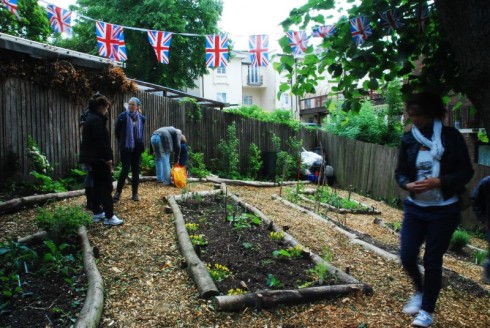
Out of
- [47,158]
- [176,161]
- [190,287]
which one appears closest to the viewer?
[190,287]

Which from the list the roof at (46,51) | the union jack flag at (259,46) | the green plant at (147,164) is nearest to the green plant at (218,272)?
the roof at (46,51)

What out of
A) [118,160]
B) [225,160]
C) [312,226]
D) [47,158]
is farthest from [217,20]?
[312,226]

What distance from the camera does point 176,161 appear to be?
9148 mm

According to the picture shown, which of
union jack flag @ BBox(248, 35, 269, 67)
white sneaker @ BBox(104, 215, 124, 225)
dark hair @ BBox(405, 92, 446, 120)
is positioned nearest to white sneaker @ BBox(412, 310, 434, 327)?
dark hair @ BBox(405, 92, 446, 120)

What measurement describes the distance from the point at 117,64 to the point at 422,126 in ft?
27.5

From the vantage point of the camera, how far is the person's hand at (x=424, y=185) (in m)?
2.74

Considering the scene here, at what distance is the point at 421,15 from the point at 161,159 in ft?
21.5

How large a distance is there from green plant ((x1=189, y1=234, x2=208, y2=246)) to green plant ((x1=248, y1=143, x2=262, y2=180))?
8.37 meters

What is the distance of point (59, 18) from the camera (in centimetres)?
884

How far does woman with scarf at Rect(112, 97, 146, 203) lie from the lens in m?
6.57

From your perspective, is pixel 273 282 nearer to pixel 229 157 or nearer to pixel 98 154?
pixel 98 154

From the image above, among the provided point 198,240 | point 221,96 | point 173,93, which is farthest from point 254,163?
point 221,96

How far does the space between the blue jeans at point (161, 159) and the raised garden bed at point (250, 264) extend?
9.69ft

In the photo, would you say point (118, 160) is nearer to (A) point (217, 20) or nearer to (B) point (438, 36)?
(B) point (438, 36)
